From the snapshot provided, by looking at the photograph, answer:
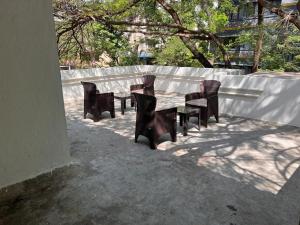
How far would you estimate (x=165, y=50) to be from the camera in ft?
37.7

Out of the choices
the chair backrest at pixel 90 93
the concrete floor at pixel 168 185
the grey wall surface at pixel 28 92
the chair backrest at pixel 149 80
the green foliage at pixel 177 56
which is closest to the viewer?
the concrete floor at pixel 168 185

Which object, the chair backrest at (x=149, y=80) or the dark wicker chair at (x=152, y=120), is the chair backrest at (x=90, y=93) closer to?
the dark wicker chair at (x=152, y=120)

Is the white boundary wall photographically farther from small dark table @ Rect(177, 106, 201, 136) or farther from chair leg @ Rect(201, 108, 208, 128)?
small dark table @ Rect(177, 106, 201, 136)

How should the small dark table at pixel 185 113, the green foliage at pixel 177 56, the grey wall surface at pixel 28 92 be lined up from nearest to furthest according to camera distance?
the grey wall surface at pixel 28 92 → the small dark table at pixel 185 113 → the green foliage at pixel 177 56

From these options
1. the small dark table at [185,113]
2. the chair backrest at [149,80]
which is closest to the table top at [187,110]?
the small dark table at [185,113]

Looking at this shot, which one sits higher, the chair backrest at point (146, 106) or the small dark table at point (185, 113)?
the chair backrest at point (146, 106)

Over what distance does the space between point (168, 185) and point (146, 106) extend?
1392mm

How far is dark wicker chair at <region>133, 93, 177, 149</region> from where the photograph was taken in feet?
13.0


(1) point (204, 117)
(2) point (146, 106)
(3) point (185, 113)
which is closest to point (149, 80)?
(1) point (204, 117)

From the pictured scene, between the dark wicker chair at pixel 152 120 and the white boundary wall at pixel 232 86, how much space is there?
2382mm

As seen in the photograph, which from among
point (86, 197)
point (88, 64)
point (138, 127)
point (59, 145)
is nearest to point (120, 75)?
point (88, 64)

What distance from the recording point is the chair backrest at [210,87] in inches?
208

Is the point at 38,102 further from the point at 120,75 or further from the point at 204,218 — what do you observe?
the point at 120,75

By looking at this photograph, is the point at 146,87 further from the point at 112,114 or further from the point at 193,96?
the point at 193,96
